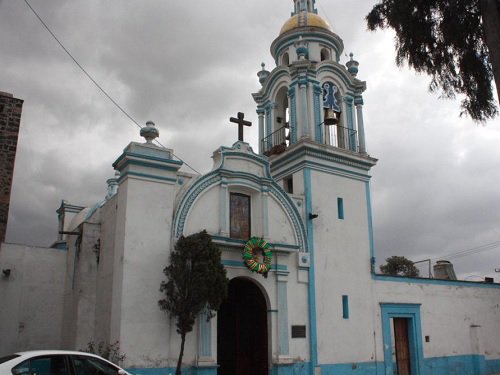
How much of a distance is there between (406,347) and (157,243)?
1092 centimetres

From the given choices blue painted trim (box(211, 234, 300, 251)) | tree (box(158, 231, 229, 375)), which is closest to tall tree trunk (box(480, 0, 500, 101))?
tree (box(158, 231, 229, 375))

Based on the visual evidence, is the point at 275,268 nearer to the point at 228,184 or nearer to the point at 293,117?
the point at 228,184

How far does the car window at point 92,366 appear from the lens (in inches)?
336

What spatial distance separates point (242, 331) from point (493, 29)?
1122 centimetres

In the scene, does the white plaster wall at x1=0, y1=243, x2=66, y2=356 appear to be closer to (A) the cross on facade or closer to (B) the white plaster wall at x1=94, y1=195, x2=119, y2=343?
(B) the white plaster wall at x1=94, y1=195, x2=119, y2=343

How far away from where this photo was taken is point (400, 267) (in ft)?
158

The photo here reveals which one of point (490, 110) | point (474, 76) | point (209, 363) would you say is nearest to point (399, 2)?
point (474, 76)

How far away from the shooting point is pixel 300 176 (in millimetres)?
18828

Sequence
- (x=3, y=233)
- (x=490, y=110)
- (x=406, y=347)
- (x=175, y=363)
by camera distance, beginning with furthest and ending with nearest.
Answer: (x=406, y=347) < (x=3, y=233) < (x=175, y=363) < (x=490, y=110)

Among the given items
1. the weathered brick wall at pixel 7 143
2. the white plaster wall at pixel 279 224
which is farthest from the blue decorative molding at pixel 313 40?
the weathered brick wall at pixel 7 143

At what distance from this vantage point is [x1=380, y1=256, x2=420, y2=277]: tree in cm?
4794

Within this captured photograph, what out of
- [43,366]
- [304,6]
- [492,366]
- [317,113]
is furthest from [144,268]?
[492,366]

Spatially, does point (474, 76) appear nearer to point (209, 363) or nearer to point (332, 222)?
point (332, 222)

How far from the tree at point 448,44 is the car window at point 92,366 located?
365 inches
